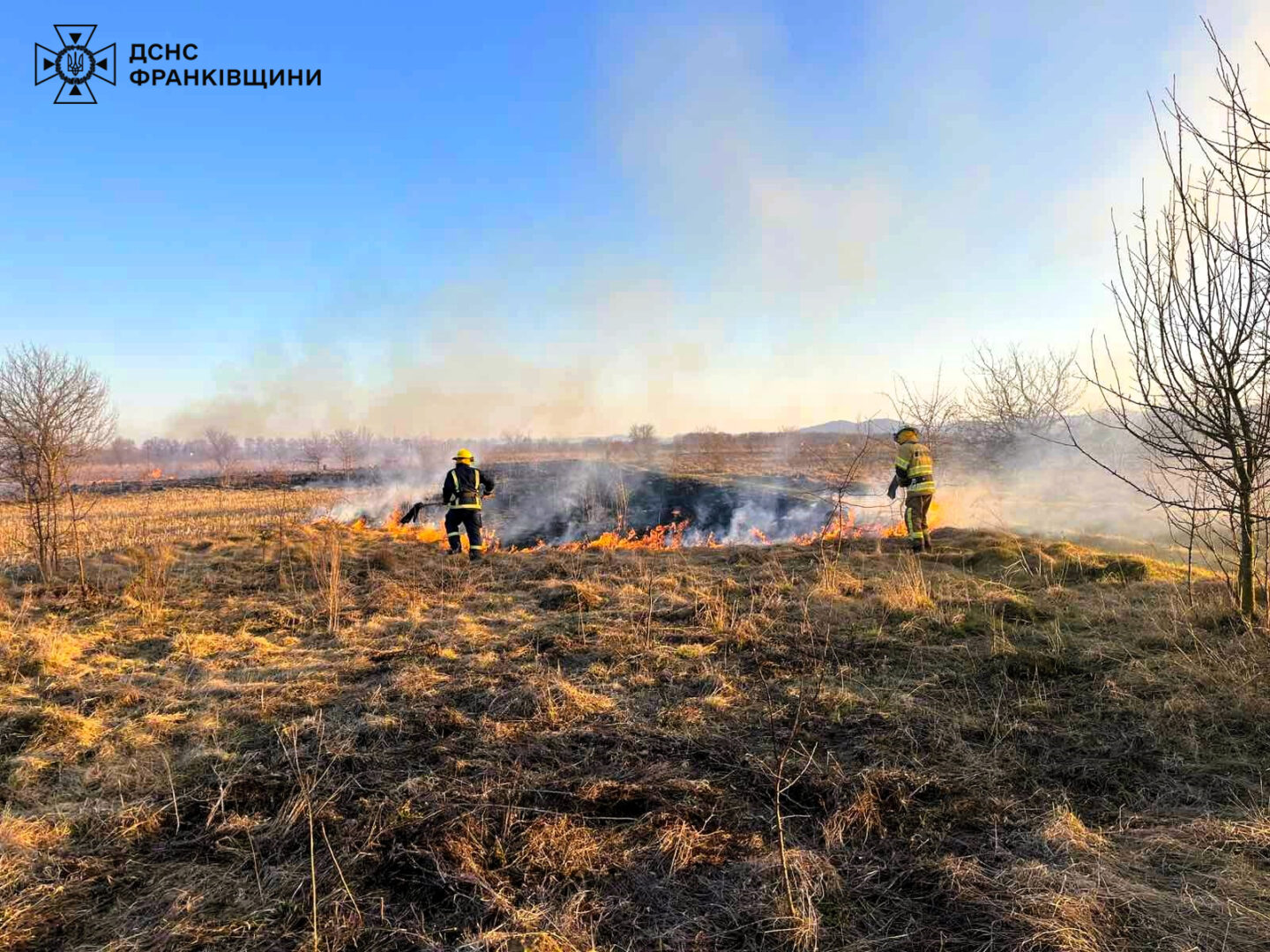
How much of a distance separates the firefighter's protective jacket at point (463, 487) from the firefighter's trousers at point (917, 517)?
25.0 feet

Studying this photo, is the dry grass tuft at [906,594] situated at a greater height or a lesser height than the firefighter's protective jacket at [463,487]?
lesser

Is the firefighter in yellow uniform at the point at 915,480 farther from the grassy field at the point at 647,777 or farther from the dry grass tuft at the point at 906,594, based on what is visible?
the grassy field at the point at 647,777

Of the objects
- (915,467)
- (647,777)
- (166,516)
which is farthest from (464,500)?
(166,516)

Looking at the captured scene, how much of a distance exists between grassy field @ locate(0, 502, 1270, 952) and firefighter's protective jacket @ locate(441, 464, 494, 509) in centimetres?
396

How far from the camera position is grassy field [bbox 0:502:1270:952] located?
2211mm

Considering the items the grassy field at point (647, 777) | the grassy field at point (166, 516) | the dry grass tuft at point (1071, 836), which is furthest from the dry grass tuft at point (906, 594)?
the grassy field at point (166, 516)

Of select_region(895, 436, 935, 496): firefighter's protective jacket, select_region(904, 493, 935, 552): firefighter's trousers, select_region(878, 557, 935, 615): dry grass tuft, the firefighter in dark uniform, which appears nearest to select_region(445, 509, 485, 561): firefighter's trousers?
the firefighter in dark uniform

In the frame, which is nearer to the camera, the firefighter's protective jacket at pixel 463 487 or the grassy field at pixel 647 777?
the grassy field at pixel 647 777

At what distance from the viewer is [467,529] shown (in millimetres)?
10820

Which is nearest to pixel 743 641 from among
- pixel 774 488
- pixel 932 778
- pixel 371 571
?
pixel 932 778

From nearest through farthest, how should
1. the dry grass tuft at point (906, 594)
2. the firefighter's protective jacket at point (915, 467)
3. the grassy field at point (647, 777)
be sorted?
the grassy field at point (647, 777) → the dry grass tuft at point (906, 594) → the firefighter's protective jacket at point (915, 467)

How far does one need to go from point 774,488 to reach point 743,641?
17.2 metres

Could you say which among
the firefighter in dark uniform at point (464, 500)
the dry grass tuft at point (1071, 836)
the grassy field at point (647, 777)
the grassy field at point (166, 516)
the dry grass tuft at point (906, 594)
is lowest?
the grassy field at point (647, 777)

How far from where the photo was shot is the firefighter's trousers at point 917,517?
394 inches
